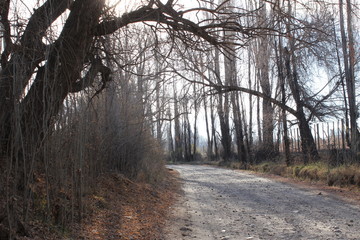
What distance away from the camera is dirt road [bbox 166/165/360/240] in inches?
251

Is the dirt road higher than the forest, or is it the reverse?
the forest

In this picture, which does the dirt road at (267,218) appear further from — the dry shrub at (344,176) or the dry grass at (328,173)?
the dry grass at (328,173)

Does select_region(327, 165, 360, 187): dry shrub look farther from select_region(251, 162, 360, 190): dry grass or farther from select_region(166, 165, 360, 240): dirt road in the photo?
select_region(166, 165, 360, 240): dirt road

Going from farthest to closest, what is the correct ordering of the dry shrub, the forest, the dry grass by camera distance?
the dry grass < the dry shrub < the forest

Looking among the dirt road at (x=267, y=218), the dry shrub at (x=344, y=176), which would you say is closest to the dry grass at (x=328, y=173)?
the dry shrub at (x=344, y=176)

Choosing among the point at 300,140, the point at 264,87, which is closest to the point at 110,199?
the point at 300,140

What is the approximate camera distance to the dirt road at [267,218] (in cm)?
638

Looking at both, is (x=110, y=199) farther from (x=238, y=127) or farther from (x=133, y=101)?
(x=238, y=127)

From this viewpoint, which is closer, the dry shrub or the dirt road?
the dirt road

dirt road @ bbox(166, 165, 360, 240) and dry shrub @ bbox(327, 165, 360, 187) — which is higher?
dry shrub @ bbox(327, 165, 360, 187)

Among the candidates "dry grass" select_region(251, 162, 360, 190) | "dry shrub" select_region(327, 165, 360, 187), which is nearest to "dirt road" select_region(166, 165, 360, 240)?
"dry shrub" select_region(327, 165, 360, 187)

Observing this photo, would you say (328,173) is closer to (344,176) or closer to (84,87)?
(344,176)

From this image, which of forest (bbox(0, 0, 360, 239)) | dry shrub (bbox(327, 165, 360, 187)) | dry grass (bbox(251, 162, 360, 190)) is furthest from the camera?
dry grass (bbox(251, 162, 360, 190))

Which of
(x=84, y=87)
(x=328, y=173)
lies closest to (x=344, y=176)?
(x=328, y=173)
